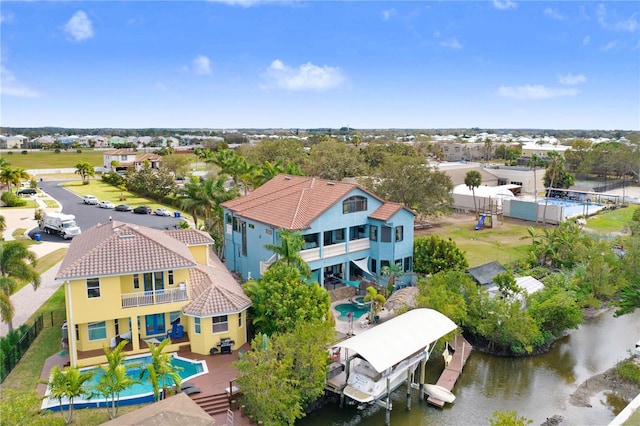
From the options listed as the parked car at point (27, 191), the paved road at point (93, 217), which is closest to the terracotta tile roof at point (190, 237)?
the paved road at point (93, 217)

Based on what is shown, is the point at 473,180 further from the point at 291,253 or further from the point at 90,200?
the point at 90,200

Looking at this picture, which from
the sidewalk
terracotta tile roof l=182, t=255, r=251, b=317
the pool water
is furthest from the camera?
the pool water

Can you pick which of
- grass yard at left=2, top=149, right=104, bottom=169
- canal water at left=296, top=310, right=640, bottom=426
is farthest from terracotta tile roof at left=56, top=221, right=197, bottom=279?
grass yard at left=2, top=149, right=104, bottom=169

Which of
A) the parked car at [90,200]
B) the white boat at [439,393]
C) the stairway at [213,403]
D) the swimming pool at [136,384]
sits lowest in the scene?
the white boat at [439,393]

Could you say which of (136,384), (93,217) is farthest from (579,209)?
(93,217)

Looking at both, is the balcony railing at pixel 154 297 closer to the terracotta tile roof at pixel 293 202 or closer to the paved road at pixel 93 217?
the terracotta tile roof at pixel 293 202

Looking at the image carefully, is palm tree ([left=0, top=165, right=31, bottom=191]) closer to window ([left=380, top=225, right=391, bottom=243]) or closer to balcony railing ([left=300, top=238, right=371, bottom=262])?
balcony railing ([left=300, top=238, right=371, bottom=262])
